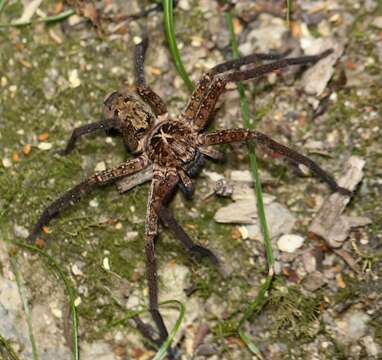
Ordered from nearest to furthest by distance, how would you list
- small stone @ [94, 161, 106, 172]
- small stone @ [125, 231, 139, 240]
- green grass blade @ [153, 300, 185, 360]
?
green grass blade @ [153, 300, 185, 360] → small stone @ [125, 231, 139, 240] → small stone @ [94, 161, 106, 172]

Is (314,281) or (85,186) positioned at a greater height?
(85,186)

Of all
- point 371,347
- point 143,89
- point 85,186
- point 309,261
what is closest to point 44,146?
point 85,186

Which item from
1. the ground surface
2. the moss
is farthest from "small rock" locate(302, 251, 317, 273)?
the moss

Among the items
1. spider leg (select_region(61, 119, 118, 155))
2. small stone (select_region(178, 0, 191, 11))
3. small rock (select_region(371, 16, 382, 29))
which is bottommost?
spider leg (select_region(61, 119, 118, 155))

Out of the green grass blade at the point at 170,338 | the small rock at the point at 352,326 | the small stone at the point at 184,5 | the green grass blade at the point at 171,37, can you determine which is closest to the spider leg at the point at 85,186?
the green grass blade at the point at 171,37

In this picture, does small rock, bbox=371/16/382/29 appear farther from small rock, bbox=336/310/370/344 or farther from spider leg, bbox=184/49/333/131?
small rock, bbox=336/310/370/344

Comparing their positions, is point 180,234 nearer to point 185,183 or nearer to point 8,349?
point 185,183
